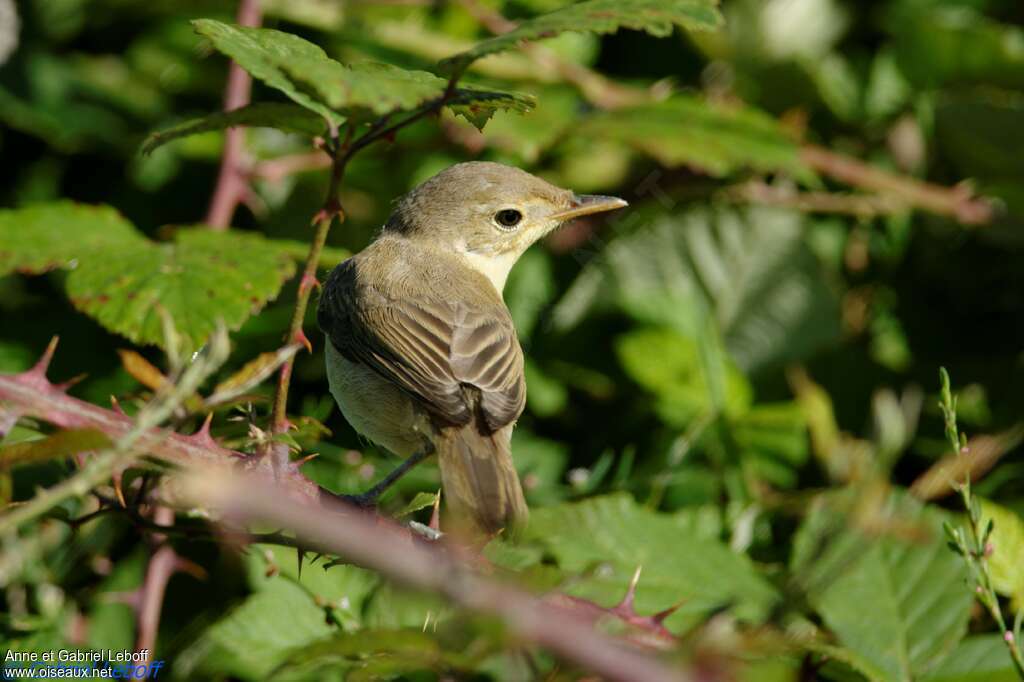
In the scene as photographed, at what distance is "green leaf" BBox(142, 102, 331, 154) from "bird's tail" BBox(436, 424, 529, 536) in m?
0.77

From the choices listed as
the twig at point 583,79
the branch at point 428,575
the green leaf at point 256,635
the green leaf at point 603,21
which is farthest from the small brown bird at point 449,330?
the branch at point 428,575

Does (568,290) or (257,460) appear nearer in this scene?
(257,460)

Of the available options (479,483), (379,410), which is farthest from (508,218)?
(479,483)

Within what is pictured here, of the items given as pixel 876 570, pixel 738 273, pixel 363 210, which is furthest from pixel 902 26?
pixel 876 570

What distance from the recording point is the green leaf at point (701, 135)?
384 cm

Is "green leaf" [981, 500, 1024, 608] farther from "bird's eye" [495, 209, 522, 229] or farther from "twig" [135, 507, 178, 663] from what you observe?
"twig" [135, 507, 178, 663]

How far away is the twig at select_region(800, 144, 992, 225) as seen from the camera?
446cm

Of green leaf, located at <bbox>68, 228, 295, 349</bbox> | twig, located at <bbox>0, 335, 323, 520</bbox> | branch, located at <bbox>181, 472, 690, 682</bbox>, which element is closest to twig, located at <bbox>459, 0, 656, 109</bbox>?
green leaf, located at <bbox>68, 228, 295, 349</bbox>

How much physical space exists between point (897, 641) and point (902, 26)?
3072 mm

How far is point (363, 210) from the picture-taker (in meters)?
4.59

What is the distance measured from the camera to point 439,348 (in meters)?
2.99

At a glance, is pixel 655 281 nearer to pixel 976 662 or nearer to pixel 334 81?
pixel 976 662

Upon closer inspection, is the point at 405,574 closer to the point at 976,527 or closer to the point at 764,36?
the point at 976,527

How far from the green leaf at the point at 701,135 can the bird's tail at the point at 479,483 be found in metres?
1.42
